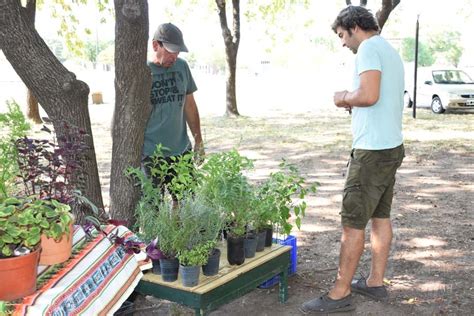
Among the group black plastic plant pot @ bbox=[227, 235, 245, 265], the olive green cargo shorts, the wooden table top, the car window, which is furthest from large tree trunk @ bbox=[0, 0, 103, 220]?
the car window

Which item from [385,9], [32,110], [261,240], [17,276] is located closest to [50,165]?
[17,276]

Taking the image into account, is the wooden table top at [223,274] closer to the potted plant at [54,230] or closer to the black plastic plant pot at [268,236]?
the black plastic plant pot at [268,236]

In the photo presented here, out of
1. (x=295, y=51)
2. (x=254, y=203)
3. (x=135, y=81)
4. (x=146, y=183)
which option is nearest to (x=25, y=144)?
(x=146, y=183)

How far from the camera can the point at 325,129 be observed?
1378 cm

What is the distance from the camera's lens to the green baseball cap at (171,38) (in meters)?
4.00

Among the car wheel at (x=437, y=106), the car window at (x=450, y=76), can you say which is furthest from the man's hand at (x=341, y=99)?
the car window at (x=450, y=76)

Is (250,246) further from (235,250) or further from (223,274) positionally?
(223,274)

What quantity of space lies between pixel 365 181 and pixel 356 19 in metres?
0.98

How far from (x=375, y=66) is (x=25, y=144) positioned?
1974 mm

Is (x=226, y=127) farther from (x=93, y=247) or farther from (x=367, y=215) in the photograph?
(x=93, y=247)

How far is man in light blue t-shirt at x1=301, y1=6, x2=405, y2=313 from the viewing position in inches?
131

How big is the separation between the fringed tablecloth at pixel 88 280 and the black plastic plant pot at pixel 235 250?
2.32 ft

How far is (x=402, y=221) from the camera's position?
5855 millimetres

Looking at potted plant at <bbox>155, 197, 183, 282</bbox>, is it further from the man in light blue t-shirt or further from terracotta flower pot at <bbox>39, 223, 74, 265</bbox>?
the man in light blue t-shirt
